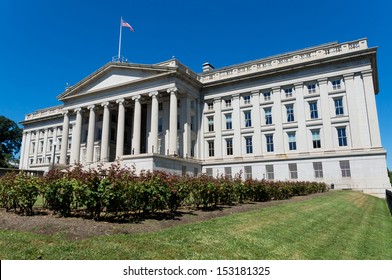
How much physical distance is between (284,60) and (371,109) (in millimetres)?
14631

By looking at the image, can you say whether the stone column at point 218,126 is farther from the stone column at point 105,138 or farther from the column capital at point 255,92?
the stone column at point 105,138

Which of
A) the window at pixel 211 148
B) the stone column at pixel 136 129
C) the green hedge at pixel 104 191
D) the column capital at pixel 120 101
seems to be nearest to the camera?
the green hedge at pixel 104 191

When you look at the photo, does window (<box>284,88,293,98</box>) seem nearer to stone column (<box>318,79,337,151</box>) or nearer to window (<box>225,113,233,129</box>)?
stone column (<box>318,79,337,151</box>)

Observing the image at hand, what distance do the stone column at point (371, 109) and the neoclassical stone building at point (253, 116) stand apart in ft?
0.36

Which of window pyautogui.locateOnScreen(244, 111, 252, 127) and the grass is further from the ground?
window pyautogui.locateOnScreen(244, 111, 252, 127)

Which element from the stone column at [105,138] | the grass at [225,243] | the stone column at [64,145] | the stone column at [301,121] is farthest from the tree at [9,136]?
the grass at [225,243]

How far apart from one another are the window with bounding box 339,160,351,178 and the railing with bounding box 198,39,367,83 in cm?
1547

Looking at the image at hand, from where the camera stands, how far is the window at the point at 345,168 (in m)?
37.1

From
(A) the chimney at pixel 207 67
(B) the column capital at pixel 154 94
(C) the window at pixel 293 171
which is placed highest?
(A) the chimney at pixel 207 67

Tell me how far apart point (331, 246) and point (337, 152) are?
3310 centimetres

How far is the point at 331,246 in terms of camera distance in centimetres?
864

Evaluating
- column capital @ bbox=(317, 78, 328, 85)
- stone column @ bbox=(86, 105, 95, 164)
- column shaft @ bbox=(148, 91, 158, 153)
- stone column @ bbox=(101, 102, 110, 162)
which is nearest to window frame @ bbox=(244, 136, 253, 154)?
column capital @ bbox=(317, 78, 328, 85)

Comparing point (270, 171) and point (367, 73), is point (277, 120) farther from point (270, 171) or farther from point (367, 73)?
point (367, 73)

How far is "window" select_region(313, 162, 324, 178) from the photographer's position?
38.8 meters
